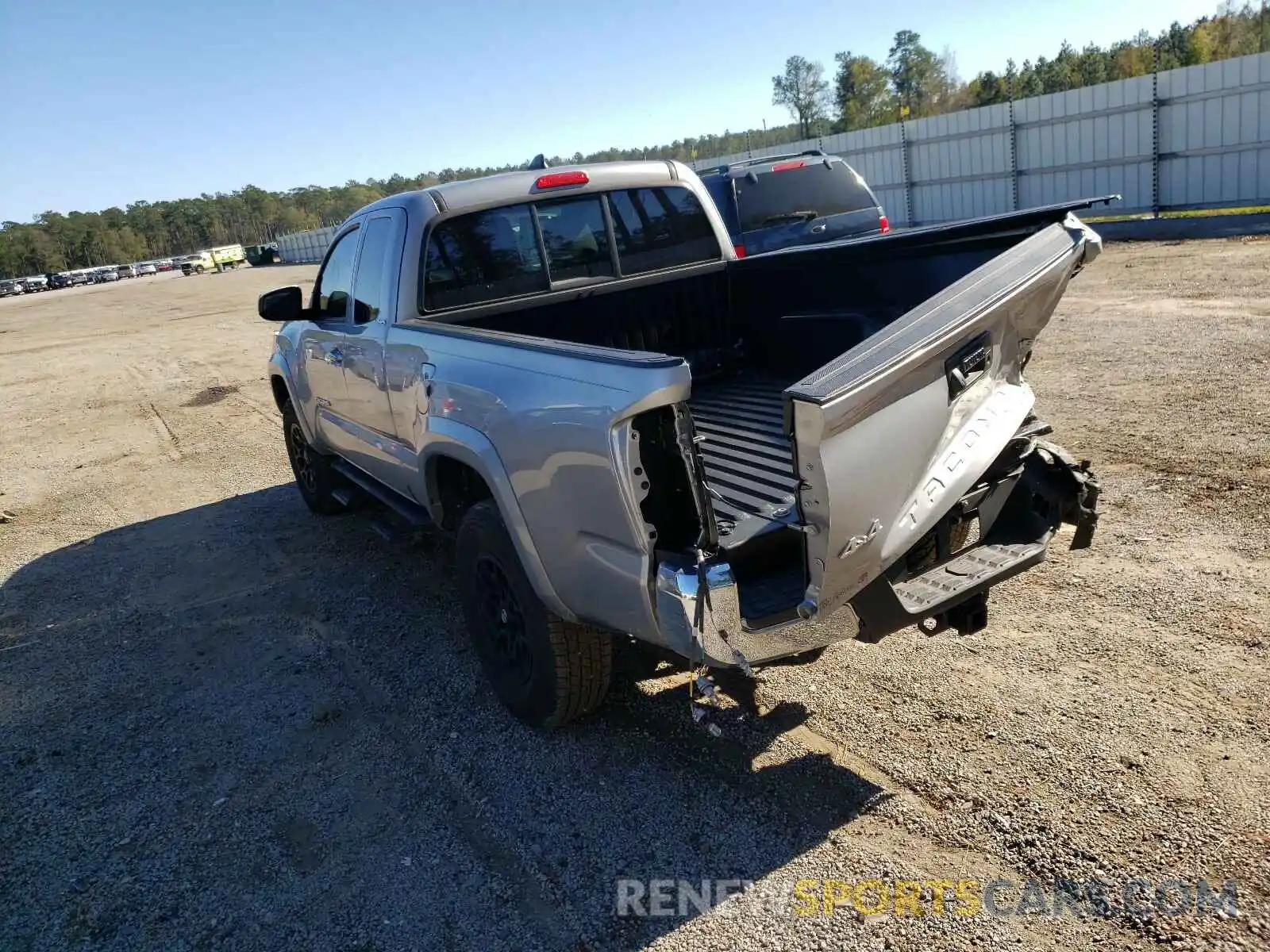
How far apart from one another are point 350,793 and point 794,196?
7661mm

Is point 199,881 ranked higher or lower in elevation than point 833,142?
lower

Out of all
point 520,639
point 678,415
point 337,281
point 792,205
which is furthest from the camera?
point 792,205

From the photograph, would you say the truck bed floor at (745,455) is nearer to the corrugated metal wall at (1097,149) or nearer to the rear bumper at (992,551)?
the rear bumper at (992,551)

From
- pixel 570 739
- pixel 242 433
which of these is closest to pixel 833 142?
pixel 242 433

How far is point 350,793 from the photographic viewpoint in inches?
138

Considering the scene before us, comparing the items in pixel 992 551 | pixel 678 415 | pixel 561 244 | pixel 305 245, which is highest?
pixel 561 244

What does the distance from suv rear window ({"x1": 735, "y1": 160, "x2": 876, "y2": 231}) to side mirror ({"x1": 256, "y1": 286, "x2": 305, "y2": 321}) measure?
515 centimetres

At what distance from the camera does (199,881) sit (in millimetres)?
3121

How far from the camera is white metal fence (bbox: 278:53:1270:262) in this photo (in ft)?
52.0

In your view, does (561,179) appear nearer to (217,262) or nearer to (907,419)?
(907,419)

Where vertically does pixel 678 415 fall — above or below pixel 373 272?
below

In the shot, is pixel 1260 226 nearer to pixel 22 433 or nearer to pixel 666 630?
pixel 666 630

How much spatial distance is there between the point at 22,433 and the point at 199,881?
10.9 m

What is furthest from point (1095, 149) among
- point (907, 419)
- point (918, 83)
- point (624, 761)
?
point (918, 83)
